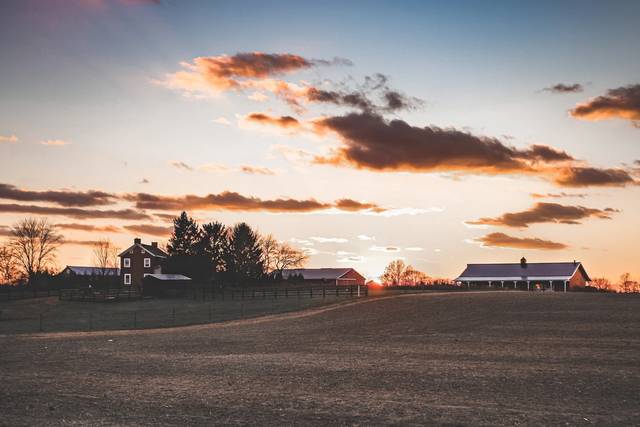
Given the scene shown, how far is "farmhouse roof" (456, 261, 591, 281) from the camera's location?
111 meters

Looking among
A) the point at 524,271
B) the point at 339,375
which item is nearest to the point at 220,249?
the point at 524,271

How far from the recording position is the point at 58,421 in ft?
48.4

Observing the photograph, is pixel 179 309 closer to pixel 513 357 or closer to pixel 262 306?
pixel 262 306

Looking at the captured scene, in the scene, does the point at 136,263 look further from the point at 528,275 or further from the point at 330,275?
the point at 528,275

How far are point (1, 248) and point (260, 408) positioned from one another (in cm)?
11705

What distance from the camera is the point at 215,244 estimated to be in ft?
444

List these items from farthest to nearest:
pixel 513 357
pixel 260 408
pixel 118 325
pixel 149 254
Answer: pixel 149 254, pixel 118 325, pixel 513 357, pixel 260 408

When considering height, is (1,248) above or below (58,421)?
above

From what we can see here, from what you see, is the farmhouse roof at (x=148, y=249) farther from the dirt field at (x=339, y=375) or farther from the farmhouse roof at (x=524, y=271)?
the dirt field at (x=339, y=375)

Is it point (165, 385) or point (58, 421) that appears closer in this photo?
point (58, 421)

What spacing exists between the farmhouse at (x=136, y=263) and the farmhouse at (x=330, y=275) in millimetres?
42148

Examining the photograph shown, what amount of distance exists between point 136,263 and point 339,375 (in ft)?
314

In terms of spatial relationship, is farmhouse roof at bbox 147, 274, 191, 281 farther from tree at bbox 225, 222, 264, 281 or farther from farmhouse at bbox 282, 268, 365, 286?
farmhouse at bbox 282, 268, 365, 286

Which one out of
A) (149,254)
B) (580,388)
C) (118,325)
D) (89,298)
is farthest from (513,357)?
(149,254)
